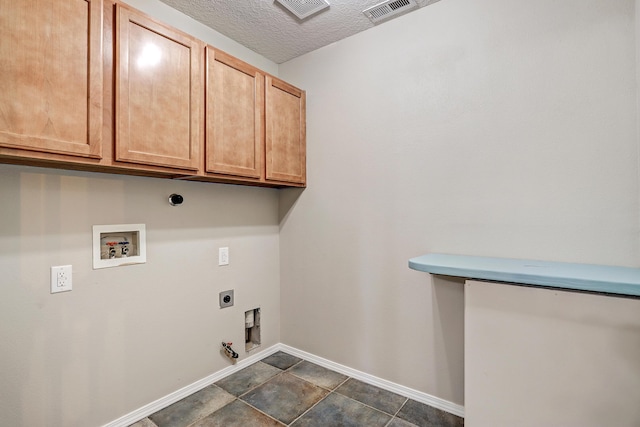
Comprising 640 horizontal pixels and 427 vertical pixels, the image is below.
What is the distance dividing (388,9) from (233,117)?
124 cm

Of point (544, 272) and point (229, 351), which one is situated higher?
point (544, 272)

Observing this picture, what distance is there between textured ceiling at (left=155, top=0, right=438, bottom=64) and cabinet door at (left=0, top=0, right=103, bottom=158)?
0.83m

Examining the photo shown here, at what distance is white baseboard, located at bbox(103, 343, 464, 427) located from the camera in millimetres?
1839

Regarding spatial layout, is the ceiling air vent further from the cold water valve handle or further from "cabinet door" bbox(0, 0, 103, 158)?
the cold water valve handle

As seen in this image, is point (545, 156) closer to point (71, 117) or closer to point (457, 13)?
point (457, 13)

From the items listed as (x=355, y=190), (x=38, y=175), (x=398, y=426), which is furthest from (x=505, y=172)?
(x=38, y=175)

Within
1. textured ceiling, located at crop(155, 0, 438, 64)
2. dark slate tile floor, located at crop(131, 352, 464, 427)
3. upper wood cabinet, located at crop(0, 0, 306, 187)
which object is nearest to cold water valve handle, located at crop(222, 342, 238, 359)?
dark slate tile floor, located at crop(131, 352, 464, 427)

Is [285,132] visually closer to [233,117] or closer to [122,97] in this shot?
[233,117]

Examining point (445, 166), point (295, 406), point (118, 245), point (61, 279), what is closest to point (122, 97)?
point (118, 245)

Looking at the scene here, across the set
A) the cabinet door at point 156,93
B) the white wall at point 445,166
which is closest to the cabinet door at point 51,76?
the cabinet door at point 156,93

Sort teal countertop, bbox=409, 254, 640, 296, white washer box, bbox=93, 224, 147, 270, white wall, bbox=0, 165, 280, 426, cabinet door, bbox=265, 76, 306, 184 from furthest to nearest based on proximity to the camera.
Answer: cabinet door, bbox=265, 76, 306, 184, white washer box, bbox=93, 224, 147, 270, white wall, bbox=0, 165, 280, 426, teal countertop, bbox=409, 254, 640, 296

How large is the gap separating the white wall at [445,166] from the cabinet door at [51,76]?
59.6 inches

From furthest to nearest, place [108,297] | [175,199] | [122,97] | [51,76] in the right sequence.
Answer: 1. [175,199]
2. [108,297]
3. [122,97]
4. [51,76]

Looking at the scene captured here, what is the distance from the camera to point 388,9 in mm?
2010
